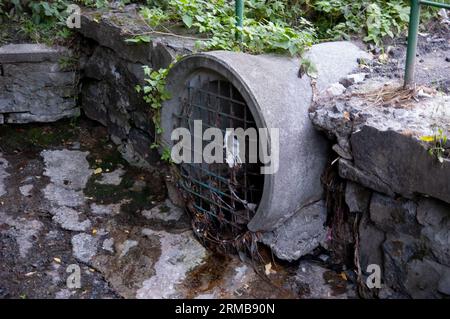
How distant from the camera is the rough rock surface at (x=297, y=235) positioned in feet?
11.6

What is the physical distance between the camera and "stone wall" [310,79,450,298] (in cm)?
291

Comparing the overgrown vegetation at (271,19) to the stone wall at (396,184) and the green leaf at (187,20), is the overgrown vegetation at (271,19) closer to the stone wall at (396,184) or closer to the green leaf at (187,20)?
the green leaf at (187,20)

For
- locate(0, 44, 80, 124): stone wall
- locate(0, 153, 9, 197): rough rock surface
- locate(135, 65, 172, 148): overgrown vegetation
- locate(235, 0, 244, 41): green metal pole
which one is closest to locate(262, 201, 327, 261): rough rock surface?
locate(135, 65, 172, 148): overgrown vegetation

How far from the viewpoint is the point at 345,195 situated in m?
3.38

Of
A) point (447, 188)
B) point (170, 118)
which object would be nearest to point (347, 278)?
point (447, 188)

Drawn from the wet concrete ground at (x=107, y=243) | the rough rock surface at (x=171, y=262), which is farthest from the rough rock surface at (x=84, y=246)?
the rough rock surface at (x=171, y=262)

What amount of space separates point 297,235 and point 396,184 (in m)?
0.75

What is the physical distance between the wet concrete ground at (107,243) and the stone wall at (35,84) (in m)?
0.40

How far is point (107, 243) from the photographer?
3.76 metres

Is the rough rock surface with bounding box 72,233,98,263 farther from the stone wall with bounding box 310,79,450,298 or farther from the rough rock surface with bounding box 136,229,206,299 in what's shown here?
the stone wall with bounding box 310,79,450,298

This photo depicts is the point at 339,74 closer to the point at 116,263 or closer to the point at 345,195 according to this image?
the point at 345,195

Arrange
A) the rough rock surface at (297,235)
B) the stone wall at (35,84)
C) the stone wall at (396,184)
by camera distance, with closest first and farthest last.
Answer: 1. the stone wall at (396,184)
2. the rough rock surface at (297,235)
3. the stone wall at (35,84)

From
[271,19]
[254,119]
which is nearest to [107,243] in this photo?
[254,119]

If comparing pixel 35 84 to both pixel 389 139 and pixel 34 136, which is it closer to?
pixel 34 136
